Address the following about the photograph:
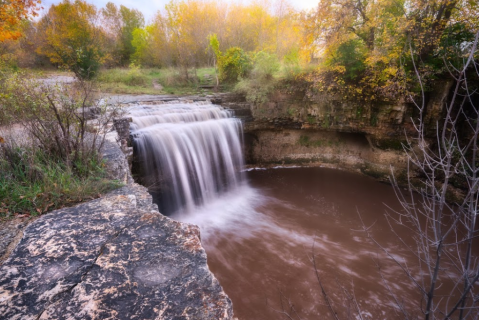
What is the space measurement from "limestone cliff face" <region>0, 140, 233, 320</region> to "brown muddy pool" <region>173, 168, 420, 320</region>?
176 cm

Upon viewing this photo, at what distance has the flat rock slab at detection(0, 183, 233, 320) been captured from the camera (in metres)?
1.33

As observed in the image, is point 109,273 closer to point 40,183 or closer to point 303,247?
point 40,183

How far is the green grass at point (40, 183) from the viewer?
2.65m

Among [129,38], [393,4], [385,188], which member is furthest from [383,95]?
[129,38]

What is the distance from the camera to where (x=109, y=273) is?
1544mm

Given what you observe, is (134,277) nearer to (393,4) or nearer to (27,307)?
(27,307)

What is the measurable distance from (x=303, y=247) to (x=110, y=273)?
5283 millimetres

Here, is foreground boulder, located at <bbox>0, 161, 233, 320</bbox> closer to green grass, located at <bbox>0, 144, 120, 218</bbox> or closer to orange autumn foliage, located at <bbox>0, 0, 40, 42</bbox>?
green grass, located at <bbox>0, 144, 120, 218</bbox>

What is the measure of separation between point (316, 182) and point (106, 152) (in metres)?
7.85

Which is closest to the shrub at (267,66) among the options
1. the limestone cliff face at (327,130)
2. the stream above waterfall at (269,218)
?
the limestone cliff face at (327,130)

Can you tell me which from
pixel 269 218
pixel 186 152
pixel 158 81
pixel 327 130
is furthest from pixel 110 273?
pixel 158 81

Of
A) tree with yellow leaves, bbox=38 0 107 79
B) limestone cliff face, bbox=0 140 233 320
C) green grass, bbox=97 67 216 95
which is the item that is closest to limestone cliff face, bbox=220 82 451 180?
green grass, bbox=97 67 216 95

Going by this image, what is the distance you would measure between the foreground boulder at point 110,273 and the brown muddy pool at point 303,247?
1.76 metres

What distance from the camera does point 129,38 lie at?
1042 inches
